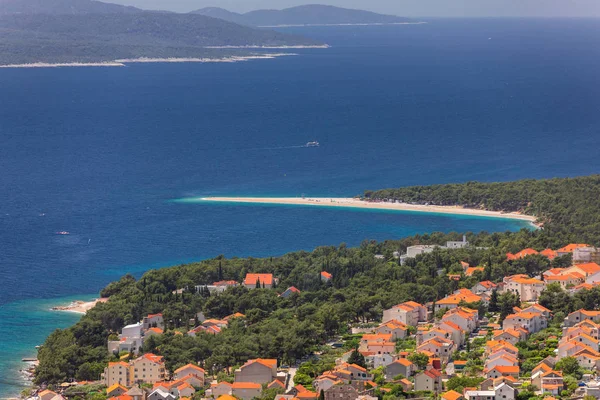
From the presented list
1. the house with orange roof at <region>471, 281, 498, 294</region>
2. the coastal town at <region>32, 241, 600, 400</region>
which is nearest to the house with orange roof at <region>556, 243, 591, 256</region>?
the coastal town at <region>32, 241, 600, 400</region>

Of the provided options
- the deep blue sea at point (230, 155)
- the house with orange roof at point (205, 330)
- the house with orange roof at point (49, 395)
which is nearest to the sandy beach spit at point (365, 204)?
the deep blue sea at point (230, 155)

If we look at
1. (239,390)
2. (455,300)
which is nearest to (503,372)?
(239,390)

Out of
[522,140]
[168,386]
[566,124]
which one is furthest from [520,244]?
[566,124]

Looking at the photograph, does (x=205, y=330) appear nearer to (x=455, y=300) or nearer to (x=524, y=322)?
(x=455, y=300)

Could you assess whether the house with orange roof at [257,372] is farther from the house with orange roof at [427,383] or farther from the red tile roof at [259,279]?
the red tile roof at [259,279]

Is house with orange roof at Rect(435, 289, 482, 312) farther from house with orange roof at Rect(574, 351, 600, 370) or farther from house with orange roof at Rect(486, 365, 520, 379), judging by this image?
house with orange roof at Rect(486, 365, 520, 379)

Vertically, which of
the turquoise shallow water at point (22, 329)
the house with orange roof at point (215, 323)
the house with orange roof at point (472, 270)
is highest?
the house with orange roof at point (472, 270)

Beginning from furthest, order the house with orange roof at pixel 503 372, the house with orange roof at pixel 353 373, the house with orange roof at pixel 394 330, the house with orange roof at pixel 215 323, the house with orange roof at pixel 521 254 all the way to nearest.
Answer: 1. the house with orange roof at pixel 521 254
2. the house with orange roof at pixel 215 323
3. the house with orange roof at pixel 394 330
4. the house with orange roof at pixel 353 373
5. the house with orange roof at pixel 503 372
